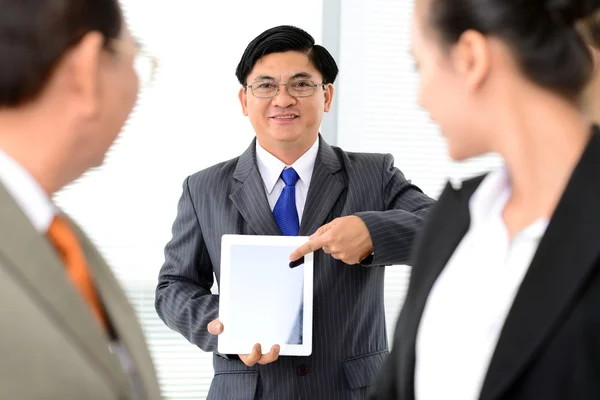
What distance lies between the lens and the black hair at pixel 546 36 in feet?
3.64

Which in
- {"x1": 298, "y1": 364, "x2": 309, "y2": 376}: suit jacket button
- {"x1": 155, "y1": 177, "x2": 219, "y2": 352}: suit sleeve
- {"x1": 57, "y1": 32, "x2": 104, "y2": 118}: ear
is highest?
{"x1": 57, "y1": 32, "x2": 104, "y2": 118}: ear

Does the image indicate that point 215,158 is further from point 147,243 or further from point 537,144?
point 537,144

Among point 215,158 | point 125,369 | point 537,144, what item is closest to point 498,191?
point 537,144

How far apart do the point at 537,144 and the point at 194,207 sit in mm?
1757

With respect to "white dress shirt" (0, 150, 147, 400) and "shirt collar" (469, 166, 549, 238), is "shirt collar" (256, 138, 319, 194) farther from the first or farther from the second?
"white dress shirt" (0, 150, 147, 400)

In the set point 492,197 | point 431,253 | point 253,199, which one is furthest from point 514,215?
point 253,199

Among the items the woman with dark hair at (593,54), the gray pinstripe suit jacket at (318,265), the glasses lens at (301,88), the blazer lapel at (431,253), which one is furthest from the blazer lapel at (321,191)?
the woman with dark hair at (593,54)

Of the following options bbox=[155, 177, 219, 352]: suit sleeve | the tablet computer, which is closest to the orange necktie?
the tablet computer

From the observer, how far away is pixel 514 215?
1269 mm

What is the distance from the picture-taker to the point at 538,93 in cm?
113

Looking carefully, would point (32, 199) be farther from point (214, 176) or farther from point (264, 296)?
point (214, 176)

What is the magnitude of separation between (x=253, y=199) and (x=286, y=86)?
0.44m

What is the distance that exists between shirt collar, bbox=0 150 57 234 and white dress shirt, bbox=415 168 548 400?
69cm

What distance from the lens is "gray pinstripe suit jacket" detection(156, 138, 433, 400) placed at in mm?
2443
